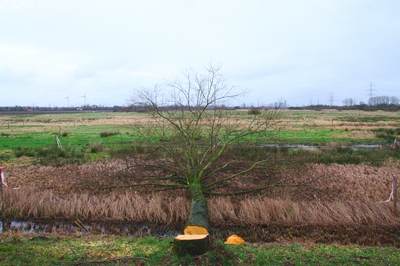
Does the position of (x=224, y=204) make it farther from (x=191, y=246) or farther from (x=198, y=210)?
(x=191, y=246)

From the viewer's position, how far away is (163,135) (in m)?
13.3

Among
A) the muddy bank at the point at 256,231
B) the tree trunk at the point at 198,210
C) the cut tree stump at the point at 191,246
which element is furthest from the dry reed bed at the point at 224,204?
the cut tree stump at the point at 191,246

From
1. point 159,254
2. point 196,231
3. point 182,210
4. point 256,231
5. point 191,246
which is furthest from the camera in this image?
point 182,210

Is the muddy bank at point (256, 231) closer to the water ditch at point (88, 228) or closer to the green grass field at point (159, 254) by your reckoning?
the water ditch at point (88, 228)

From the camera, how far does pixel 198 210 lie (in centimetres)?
855

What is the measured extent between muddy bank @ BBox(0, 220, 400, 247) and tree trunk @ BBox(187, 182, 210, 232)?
1.60 ft

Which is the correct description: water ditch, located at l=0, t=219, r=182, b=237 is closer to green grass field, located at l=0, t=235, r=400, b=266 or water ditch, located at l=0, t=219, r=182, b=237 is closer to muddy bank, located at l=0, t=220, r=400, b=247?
muddy bank, located at l=0, t=220, r=400, b=247

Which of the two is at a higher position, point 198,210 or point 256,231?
point 198,210

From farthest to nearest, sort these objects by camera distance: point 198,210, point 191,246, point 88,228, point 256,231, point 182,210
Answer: point 182,210 → point 88,228 → point 256,231 → point 198,210 → point 191,246

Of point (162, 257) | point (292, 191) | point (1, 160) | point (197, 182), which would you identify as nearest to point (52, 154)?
point (1, 160)

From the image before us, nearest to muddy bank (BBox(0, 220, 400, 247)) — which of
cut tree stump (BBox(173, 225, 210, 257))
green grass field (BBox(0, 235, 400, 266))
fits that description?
green grass field (BBox(0, 235, 400, 266))

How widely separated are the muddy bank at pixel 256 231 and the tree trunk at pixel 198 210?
1.60 feet

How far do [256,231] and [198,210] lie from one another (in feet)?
5.17

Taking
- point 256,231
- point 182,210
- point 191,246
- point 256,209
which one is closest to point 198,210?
point 182,210
